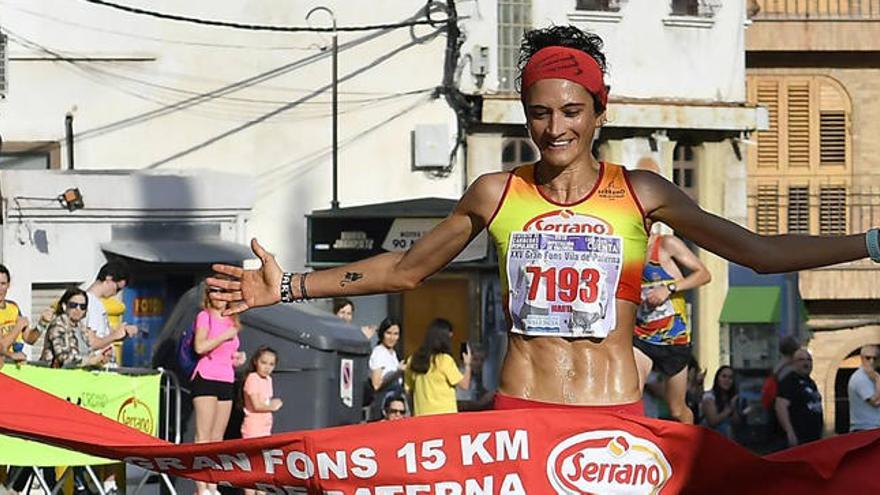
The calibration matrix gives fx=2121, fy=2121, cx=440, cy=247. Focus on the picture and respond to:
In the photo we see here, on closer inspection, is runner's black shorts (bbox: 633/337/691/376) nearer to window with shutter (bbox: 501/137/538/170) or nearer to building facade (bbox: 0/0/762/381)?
building facade (bbox: 0/0/762/381)

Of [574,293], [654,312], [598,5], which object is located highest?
[598,5]

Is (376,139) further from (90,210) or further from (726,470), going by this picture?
(726,470)

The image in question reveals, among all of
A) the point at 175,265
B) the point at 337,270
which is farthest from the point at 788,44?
the point at 337,270

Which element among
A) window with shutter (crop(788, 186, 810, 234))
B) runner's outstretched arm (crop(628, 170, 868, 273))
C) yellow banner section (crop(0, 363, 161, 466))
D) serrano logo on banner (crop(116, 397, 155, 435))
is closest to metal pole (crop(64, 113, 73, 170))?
window with shutter (crop(788, 186, 810, 234))

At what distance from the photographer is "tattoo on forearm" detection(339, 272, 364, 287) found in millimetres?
7221

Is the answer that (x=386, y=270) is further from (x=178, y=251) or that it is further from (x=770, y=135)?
(x=770, y=135)

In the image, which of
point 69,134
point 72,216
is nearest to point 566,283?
point 72,216

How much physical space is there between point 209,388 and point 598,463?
8156mm

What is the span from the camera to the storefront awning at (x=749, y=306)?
29547 mm

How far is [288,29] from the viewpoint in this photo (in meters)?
27.7

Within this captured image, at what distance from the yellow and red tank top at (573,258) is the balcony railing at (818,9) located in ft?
89.8

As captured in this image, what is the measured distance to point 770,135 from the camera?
34188mm

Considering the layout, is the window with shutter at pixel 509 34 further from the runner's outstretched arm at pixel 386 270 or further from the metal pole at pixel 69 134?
the runner's outstretched arm at pixel 386 270

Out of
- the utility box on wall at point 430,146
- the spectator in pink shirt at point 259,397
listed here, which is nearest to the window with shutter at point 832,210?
the utility box on wall at point 430,146
